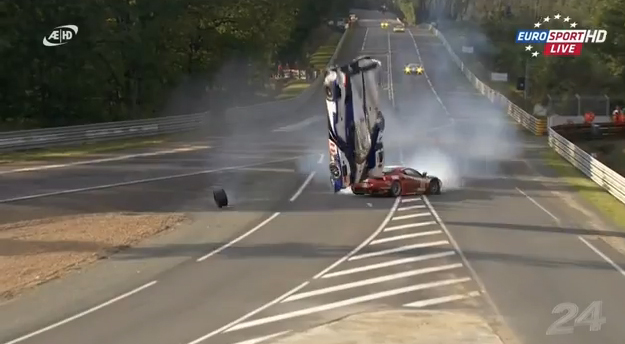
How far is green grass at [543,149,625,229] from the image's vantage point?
34.5m

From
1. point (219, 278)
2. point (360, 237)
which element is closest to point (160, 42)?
point (360, 237)

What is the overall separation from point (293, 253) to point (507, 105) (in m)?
64.4

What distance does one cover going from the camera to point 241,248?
26.0 m

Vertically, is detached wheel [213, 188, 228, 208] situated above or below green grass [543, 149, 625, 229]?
above

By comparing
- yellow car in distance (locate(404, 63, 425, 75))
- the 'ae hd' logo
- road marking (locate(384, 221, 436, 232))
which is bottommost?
yellow car in distance (locate(404, 63, 425, 75))

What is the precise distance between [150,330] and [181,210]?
1613cm

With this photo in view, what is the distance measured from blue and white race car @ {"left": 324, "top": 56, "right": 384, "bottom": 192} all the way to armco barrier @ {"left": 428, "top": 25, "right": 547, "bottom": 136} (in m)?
35.8

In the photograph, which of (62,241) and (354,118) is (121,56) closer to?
(354,118)

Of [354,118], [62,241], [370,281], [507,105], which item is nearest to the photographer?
[370,281]

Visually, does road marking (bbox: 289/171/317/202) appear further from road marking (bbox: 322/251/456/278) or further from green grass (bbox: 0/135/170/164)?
green grass (bbox: 0/135/170/164)

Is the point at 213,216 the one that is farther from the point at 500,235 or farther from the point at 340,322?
the point at 340,322

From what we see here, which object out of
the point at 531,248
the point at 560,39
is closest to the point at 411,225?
the point at 531,248

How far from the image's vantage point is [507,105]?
8638cm

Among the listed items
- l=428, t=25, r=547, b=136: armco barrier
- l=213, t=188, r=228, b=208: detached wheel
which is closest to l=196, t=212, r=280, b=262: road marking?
l=213, t=188, r=228, b=208: detached wheel
